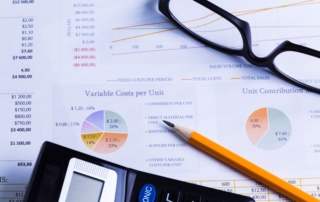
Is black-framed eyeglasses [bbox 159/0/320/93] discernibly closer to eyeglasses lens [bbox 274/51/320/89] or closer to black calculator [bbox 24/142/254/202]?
eyeglasses lens [bbox 274/51/320/89]

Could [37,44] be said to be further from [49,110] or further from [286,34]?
[286,34]

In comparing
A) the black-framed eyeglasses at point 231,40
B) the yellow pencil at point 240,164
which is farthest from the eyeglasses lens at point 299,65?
the yellow pencil at point 240,164

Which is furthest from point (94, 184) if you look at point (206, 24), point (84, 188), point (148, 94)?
point (206, 24)

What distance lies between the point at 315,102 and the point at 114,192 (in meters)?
0.25

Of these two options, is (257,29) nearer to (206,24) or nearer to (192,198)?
(206,24)

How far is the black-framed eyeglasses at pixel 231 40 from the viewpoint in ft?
1.57

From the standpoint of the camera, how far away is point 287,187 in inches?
17.8

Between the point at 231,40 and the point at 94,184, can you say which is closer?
the point at 94,184

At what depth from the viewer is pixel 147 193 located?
15.9 inches

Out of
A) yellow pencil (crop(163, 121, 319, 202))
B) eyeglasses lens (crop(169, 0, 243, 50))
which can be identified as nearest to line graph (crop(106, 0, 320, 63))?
eyeglasses lens (crop(169, 0, 243, 50))

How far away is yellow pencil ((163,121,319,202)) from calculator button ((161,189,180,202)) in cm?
7

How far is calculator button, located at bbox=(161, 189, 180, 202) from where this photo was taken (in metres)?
0.40

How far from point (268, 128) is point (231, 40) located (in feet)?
0.37

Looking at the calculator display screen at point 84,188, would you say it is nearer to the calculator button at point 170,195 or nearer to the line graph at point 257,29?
the calculator button at point 170,195
